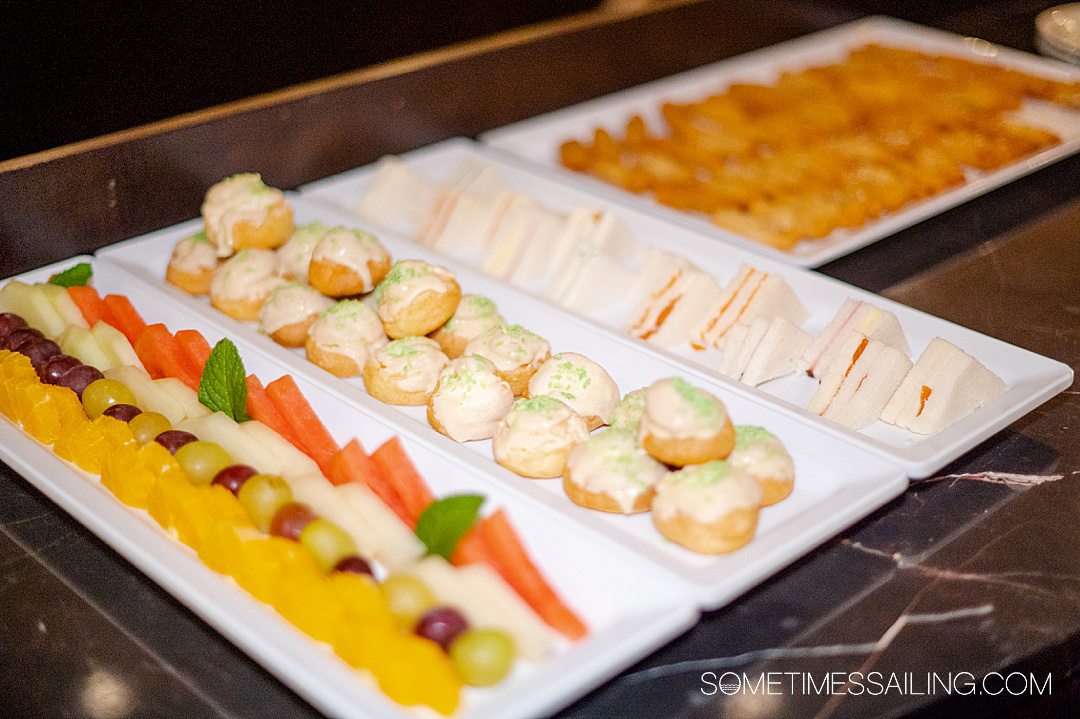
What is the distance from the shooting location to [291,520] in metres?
1.84

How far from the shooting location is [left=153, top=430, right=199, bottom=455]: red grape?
206cm

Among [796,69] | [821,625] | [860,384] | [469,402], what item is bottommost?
[821,625]

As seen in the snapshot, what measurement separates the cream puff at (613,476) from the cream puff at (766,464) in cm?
15

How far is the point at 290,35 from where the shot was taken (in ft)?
10.9

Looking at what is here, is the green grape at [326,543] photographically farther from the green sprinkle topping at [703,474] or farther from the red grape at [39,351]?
the red grape at [39,351]

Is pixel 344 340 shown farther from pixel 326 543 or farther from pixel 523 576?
pixel 523 576

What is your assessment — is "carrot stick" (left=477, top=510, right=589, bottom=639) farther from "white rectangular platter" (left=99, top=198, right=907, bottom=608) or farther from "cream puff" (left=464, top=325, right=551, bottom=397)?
"cream puff" (left=464, top=325, right=551, bottom=397)

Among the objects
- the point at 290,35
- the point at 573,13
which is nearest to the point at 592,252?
the point at 290,35

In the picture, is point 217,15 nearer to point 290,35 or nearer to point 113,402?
point 290,35

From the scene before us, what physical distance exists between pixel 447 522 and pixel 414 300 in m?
0.76

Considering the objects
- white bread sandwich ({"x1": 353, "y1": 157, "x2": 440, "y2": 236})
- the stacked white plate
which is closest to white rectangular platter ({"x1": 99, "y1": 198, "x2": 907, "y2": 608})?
white bread sandwich ({"x1": 353, "y1": 157, "x2": 440, "y2": 236})

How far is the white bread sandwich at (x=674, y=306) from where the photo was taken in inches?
107

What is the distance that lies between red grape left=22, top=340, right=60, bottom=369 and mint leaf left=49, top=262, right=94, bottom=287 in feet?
1.08

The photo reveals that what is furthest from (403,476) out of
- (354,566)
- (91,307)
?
(91,307)
